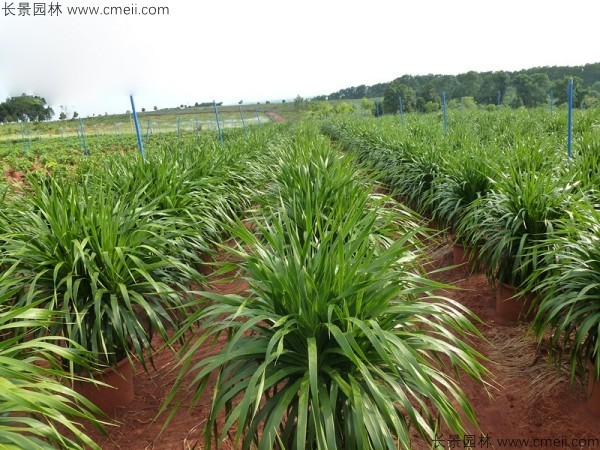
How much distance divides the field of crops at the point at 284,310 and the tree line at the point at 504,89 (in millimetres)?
21711

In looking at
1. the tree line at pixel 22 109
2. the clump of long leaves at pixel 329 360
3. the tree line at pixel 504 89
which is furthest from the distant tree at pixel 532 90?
the tree line at pixel 22 109

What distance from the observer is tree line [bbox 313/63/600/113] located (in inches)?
1034

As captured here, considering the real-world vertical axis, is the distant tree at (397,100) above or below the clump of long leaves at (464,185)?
above

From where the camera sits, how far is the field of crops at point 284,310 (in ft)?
4.06

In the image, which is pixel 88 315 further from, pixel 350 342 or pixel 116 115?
pixel 116 115

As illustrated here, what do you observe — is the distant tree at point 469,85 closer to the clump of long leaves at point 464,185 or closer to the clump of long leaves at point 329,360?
the clump of long leaves at point 464,185

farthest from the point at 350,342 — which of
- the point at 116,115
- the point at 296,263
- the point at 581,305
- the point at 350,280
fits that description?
the point at 116,115

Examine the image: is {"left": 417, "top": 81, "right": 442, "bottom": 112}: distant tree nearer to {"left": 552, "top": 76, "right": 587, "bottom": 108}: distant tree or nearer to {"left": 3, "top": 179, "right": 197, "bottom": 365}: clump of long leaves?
{"left": 552, "top": 76, "right": 587, "bottom": 108}: distant tree

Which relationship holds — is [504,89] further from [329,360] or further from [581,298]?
[329,360]

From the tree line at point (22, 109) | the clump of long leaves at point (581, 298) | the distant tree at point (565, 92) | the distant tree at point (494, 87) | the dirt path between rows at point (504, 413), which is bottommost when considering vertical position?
the dirt path between rows at point (504, 413)

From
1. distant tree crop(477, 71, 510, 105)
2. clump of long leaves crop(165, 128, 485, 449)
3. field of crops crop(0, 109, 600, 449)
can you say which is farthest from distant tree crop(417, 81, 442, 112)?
clump of long leaves crop(165, 128, 485, 449)

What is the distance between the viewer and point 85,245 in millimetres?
2082

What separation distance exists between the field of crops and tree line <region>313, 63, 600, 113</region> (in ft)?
71.2

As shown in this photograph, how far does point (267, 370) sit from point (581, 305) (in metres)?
1.57
